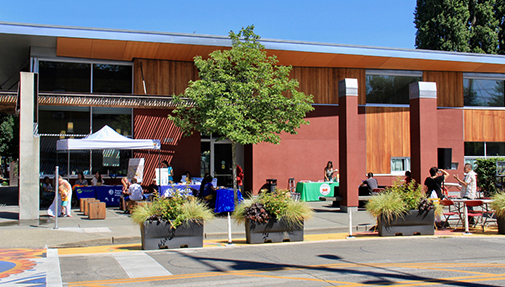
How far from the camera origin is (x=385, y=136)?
2430 centimetres

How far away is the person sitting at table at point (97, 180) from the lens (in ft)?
63.0

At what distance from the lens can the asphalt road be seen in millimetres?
6848

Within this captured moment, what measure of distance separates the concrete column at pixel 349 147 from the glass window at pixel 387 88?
746cm

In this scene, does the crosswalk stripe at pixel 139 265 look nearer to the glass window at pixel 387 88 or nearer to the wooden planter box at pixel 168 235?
the wooden planter box at pixel 168 235

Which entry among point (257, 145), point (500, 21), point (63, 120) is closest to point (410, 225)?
point (257, 145)

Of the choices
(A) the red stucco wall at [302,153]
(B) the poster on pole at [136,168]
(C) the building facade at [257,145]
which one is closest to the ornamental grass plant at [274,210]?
(C) the building facade at [257,145]

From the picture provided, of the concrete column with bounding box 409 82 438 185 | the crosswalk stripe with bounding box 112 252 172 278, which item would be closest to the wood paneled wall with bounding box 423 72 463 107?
the concrete column with bounding box 409 82 438 185

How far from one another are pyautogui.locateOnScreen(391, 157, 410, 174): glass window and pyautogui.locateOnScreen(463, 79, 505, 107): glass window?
488 centimetres

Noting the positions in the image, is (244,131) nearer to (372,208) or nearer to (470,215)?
(372,208)

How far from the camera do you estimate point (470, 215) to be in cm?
1285

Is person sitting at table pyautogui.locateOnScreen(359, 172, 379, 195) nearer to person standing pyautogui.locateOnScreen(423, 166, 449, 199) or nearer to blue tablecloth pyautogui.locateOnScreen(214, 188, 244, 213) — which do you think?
person standing pyautogui.locateOnScreen(423, 166, 449, 199)

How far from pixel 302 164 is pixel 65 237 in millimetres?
13645

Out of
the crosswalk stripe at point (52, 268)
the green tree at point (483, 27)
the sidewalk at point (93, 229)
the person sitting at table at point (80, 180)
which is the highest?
the green tree at point (483, 27)

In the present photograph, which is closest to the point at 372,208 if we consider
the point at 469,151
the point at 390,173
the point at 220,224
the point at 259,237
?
the point at 259,237
